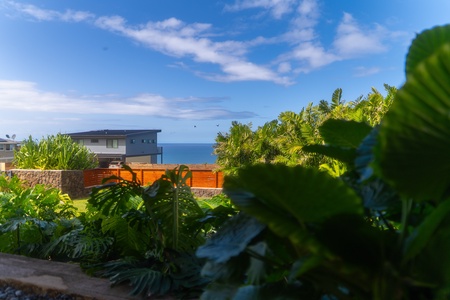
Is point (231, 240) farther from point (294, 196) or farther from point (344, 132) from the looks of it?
point (344, 132)

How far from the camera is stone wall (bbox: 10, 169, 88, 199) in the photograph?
9875 millimetres

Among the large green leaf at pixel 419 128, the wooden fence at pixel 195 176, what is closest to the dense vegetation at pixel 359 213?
the large green leaf at pixel 419 128

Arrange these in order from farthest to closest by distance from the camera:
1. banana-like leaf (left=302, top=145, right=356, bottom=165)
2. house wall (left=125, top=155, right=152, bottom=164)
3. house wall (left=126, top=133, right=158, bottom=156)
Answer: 1. house wall (left=126, top=133, right=158, bottom=156)
2. house wall (left=125, top=155, right=152, bottom=164)
3. banana-like leaf (left=302, top=145, right=356, bottom=165)

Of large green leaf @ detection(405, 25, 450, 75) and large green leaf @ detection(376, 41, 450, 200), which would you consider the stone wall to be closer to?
large green leaf @ detection(405, 25, 450, 75)

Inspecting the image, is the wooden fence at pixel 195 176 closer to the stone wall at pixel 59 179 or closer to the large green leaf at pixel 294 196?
the stone wall at pixel 59 179

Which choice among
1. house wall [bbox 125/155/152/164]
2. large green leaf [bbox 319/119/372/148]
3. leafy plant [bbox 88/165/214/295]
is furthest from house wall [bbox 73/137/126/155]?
large green leaf [bbox 319/119/372/148]

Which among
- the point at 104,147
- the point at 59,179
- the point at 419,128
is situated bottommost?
the point at 59,179

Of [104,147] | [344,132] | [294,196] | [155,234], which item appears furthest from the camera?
[104,147]

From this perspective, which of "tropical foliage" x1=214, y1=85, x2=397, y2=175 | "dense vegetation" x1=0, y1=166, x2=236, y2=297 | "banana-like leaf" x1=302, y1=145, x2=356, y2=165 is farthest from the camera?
"tropical foliage" x1=214, y1=85, x2=397, y2=175

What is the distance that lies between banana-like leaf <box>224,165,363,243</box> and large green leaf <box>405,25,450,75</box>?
31cm

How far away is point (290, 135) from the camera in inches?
314

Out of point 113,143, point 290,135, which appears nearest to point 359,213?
point 290,135

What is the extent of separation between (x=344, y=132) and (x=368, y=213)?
26 cm

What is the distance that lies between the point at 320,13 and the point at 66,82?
4123mm
